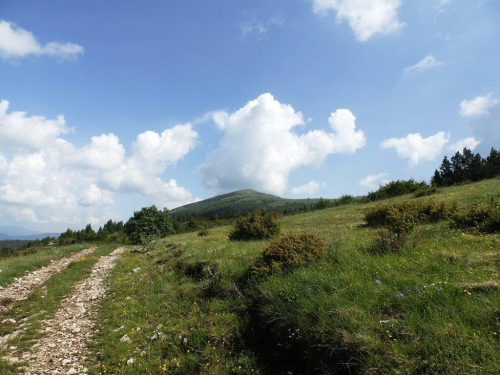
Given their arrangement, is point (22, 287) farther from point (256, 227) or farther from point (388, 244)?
point (388, 244)

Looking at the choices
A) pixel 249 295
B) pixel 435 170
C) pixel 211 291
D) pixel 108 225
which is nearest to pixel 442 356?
pixel 249 295

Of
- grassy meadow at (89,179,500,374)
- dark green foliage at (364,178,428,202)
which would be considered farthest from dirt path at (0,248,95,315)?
dark green foliage at (364,178,428,202)

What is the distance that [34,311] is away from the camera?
992cm

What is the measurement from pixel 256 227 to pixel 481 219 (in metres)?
11.8

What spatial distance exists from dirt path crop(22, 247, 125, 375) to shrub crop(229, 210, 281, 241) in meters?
9.15

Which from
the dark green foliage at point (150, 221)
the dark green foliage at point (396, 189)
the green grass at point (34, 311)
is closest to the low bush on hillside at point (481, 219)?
the green grass at point (34, 311)

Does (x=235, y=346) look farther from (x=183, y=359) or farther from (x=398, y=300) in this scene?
(x=398, y=300)

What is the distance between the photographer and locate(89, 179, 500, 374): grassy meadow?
391 centimetres

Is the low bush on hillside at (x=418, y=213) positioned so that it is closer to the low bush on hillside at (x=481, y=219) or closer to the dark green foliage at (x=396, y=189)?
the low bush on hillside at (x=481, y=219)

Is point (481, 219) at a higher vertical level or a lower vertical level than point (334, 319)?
higher

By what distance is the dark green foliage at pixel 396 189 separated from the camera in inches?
1577

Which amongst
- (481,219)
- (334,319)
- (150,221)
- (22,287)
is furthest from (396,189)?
(150,221)

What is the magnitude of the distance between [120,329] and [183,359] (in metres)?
3.39

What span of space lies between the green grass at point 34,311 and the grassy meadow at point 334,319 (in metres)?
1.88
